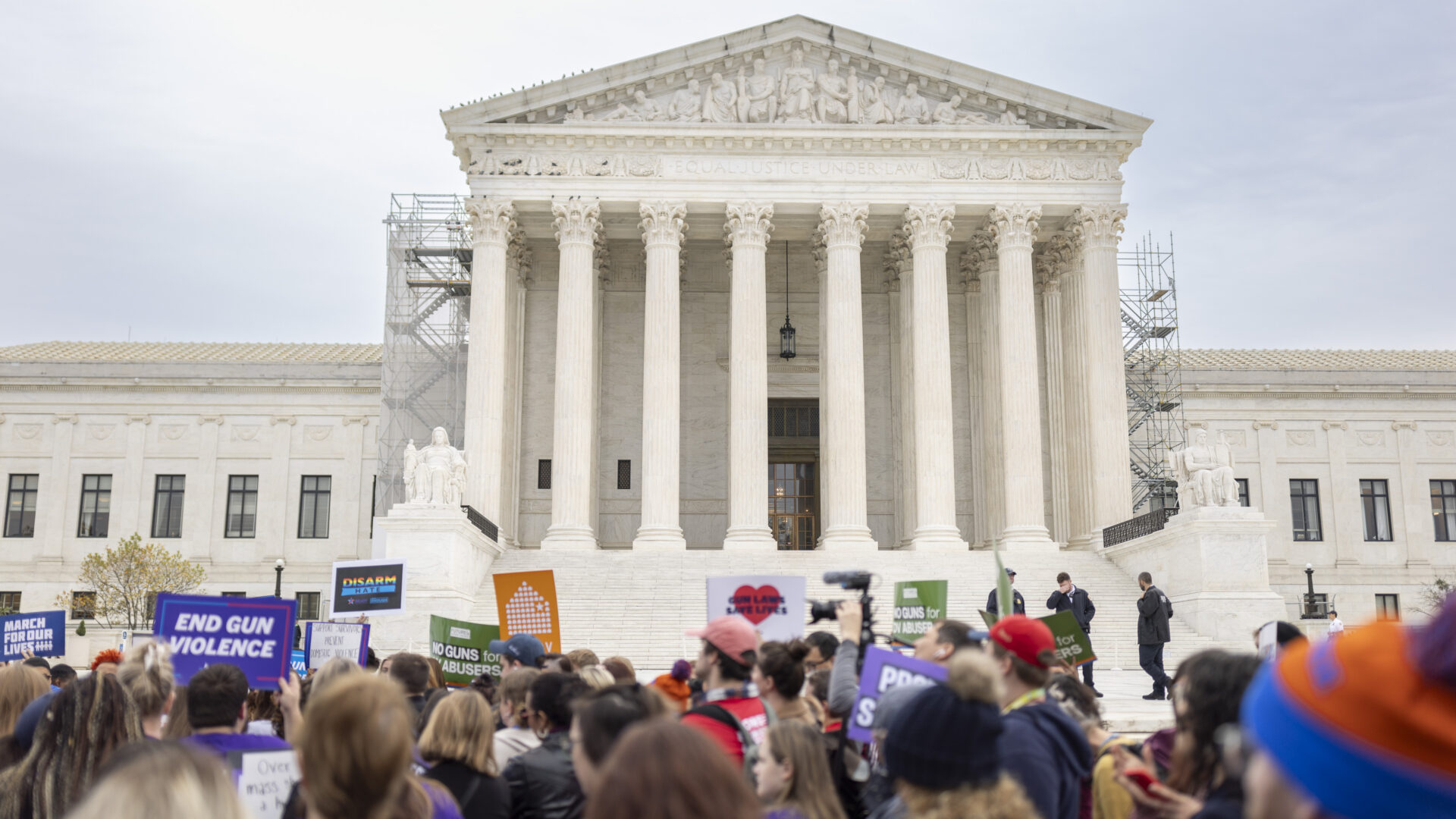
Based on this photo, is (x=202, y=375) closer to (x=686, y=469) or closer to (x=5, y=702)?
(x=686, y=469)

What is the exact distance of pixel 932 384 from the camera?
33812mm

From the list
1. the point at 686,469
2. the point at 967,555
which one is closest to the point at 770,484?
the point at 686,469

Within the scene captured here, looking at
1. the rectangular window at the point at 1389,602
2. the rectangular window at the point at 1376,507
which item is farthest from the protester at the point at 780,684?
the rectangular window at the point at 1376,507

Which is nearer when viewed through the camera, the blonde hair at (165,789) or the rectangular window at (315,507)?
the blonde hair at (165,789)

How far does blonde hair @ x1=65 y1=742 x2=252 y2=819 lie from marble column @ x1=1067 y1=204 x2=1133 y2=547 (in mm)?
32551

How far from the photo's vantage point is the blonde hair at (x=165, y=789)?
2738 mm

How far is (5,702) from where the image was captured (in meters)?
6.65

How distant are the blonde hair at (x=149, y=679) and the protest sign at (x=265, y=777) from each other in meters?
0.63

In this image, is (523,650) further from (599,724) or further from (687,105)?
(687,105)

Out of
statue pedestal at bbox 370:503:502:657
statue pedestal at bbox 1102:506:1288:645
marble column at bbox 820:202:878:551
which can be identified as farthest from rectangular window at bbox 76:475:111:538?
statue pedestal at bbox 1102:506:1288:645

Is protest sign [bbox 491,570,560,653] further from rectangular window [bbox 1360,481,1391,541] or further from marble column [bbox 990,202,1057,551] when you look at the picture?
rectangular window [bbox 1360,481,1391,541]

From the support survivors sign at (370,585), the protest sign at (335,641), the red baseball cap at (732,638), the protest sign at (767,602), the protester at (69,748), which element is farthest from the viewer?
the support survivors sign at (370,585)

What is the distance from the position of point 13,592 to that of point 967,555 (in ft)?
113

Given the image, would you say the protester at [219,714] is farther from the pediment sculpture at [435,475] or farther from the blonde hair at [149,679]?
the pediment sculpture at [435,475]
